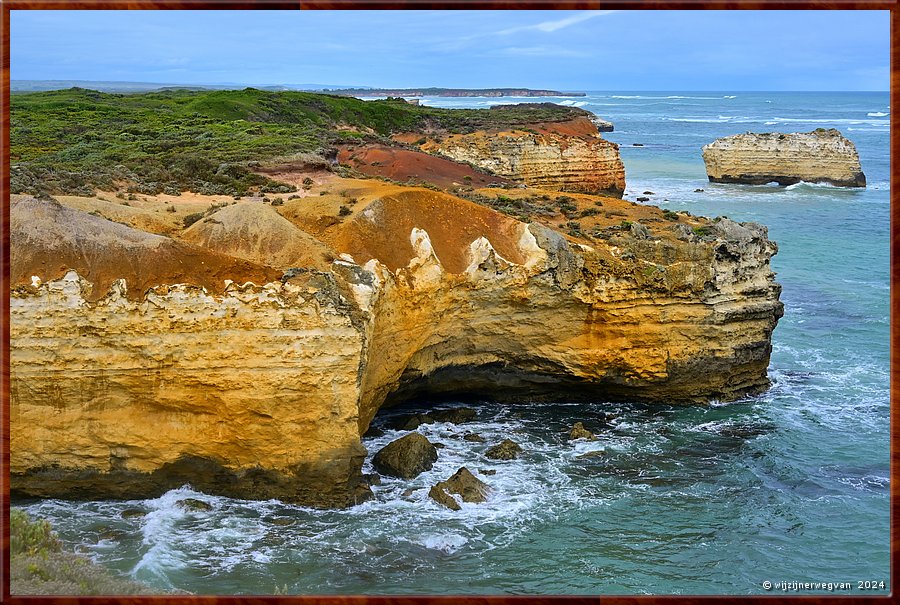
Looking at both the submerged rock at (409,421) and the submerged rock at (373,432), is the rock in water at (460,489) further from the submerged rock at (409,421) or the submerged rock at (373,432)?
the submerged rock at (409,421)

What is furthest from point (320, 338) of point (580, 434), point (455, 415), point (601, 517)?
point (580, 434)

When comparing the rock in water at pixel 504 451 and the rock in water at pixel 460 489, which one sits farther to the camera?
the rock in water at pixel 504 451

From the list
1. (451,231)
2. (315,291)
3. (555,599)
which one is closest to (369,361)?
(315,291)

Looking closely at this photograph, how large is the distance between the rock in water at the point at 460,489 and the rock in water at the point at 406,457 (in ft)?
2.91

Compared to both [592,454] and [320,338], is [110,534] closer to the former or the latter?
[320,338]

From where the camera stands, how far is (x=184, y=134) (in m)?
39.0

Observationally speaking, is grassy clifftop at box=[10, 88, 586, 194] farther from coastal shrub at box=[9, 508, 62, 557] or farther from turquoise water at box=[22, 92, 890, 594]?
coastal shrub at box=[9, 508, 62, 557]

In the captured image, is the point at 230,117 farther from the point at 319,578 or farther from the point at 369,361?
the point at 319,578

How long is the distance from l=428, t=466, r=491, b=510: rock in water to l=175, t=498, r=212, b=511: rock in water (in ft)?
15.0

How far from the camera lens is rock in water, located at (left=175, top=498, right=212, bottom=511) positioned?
17.5 metres

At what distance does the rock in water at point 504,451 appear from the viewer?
20578mm

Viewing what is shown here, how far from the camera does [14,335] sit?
16.6 meters

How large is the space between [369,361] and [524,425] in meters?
5.26

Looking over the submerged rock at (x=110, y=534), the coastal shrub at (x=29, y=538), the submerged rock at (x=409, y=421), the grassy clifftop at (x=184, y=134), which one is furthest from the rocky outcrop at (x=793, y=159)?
the coastal shrub at (x=29, y=538)
